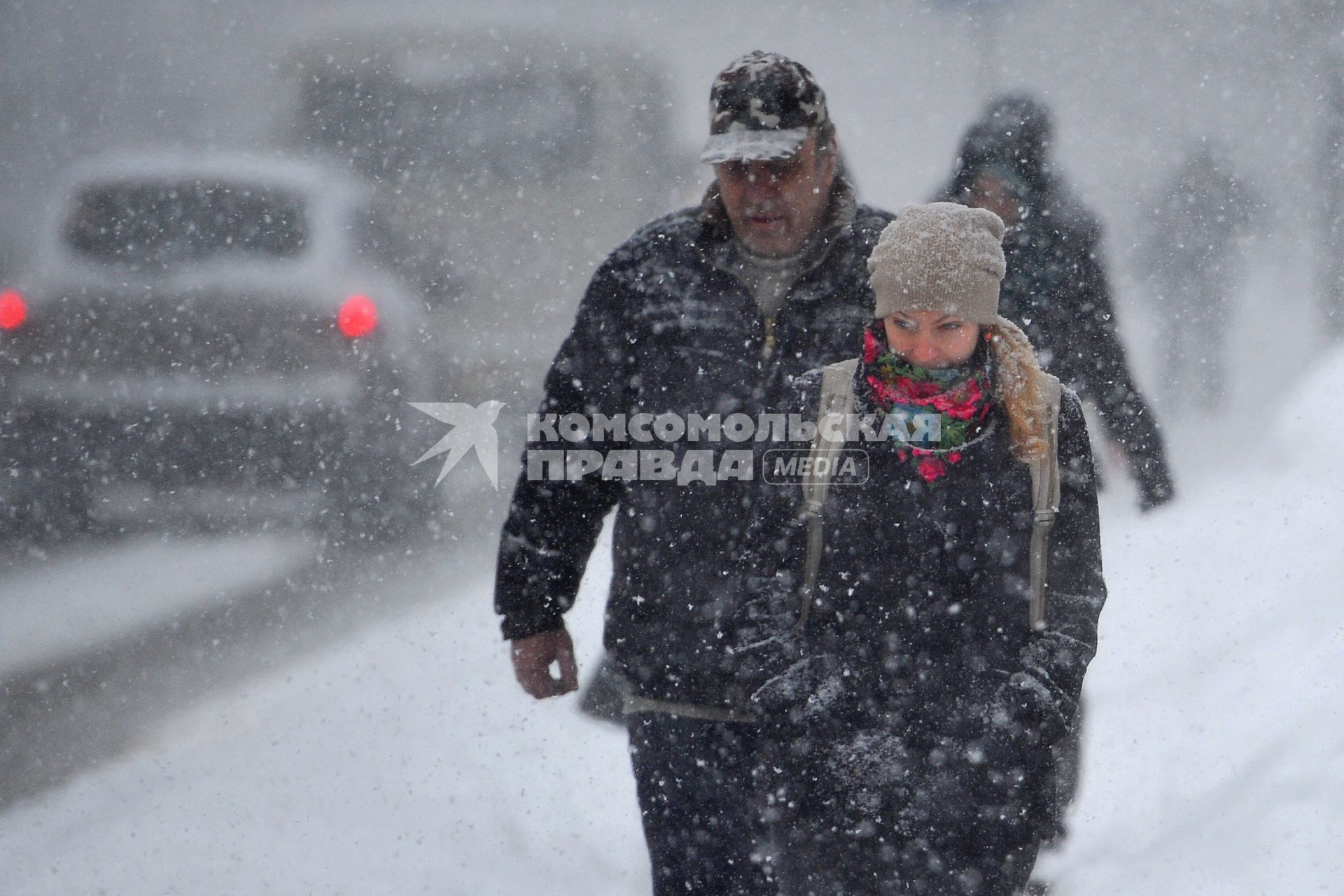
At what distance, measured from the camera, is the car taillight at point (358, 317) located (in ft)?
21.3

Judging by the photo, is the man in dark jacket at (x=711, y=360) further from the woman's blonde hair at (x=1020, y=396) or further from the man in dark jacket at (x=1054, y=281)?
the man in dark jacket at (x=1054, y=281)

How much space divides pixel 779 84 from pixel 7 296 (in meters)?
4.73

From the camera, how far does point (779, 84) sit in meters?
2.66

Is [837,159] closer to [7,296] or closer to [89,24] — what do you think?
[7,296]

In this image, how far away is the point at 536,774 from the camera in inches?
166

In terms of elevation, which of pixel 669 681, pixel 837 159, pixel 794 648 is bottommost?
pixel 669 681

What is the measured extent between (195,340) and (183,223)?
96 cm

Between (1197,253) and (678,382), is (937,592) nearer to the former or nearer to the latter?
(678,382)

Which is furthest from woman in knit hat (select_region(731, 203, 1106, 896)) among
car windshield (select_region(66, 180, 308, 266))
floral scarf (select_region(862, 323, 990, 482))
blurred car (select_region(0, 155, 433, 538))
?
car windshield (select_region(66, 180, 308, 266))

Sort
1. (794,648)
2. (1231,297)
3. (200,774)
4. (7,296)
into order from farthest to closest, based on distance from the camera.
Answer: (1231,297), (7,296), (200,774), (794,648)

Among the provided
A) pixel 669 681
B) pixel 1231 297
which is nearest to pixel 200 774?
pixel 669 681

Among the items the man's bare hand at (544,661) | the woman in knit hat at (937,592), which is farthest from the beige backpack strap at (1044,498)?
the man's bare hand at (544,661)

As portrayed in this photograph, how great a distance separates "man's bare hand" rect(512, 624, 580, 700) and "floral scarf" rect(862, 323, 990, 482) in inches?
37.0

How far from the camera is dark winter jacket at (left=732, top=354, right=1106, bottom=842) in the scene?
226 cm
